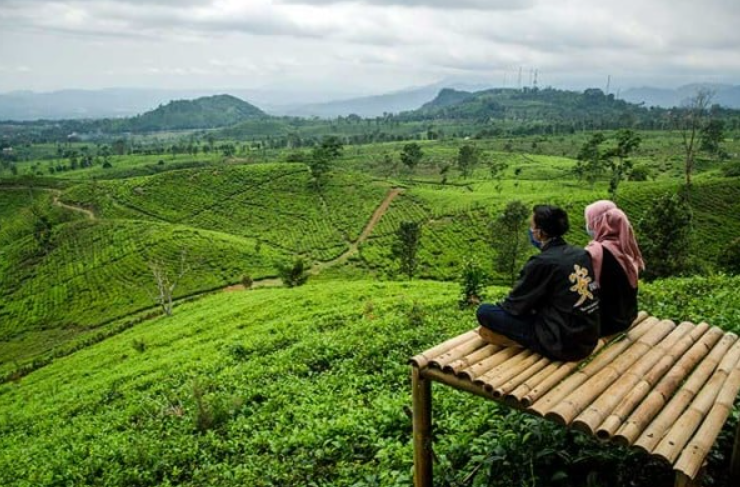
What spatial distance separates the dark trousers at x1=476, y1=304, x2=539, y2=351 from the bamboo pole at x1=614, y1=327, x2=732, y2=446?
109cm

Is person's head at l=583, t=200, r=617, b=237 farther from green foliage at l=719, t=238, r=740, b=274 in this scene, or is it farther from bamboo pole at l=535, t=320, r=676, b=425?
green foliage at l=719, t=238, r=740, b=274

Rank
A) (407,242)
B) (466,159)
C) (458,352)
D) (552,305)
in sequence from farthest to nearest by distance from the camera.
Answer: (466,159), (407,242), (552,305), (458,352)

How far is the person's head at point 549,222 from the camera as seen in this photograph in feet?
16.9

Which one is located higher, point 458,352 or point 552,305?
point 552,305

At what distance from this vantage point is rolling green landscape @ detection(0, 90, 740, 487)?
7176 millimetres

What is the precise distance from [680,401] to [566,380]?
34.4 inches

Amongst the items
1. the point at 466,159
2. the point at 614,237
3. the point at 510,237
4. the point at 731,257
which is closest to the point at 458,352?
the point at 614,237

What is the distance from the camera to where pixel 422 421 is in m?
4.93

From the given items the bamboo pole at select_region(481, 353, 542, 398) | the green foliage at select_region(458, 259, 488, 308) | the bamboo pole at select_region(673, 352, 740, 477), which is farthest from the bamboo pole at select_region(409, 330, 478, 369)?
the green foliage at select_region(458, 259, 488, 308)

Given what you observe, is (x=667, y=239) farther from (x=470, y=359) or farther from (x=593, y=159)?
(x=593, y=159)

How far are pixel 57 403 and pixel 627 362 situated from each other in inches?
751

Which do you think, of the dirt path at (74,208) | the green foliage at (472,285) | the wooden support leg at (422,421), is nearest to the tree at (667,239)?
the green foliage at (472,285)

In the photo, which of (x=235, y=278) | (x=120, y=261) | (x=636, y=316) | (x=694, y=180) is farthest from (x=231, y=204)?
(x=636, y=316)

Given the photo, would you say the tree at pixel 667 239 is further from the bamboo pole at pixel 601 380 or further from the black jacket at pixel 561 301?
the black jacket at pixel 561 301
